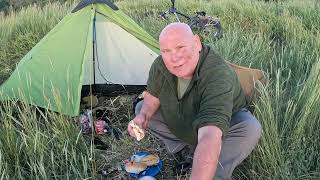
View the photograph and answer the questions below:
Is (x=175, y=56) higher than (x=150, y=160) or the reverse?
higher

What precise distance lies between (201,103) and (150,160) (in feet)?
3.17

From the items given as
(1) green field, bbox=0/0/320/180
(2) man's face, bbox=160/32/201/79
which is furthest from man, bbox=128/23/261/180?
(1) green field, bbox=0/0/320/180

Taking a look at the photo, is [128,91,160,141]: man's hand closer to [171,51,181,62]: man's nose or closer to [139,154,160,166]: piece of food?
[139,154,160,166]: piece of food

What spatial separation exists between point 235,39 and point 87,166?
2.87 m

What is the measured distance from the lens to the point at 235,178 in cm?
294

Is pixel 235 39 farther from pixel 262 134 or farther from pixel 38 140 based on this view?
pixel 38 140

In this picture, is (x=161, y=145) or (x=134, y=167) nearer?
(x=134, y=167)

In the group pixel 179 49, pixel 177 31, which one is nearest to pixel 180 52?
pixel 179 49

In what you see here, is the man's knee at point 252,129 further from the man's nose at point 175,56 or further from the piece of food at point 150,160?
the piece of food at point 150,160

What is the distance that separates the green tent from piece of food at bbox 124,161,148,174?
734 mm

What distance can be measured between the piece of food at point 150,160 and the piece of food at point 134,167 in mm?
45

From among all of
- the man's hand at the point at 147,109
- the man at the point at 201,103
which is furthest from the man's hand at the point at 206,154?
the man's hand at the point at 147,109

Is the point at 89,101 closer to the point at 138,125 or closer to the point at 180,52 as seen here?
the point at 138,125

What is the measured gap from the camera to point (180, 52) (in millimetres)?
2613
